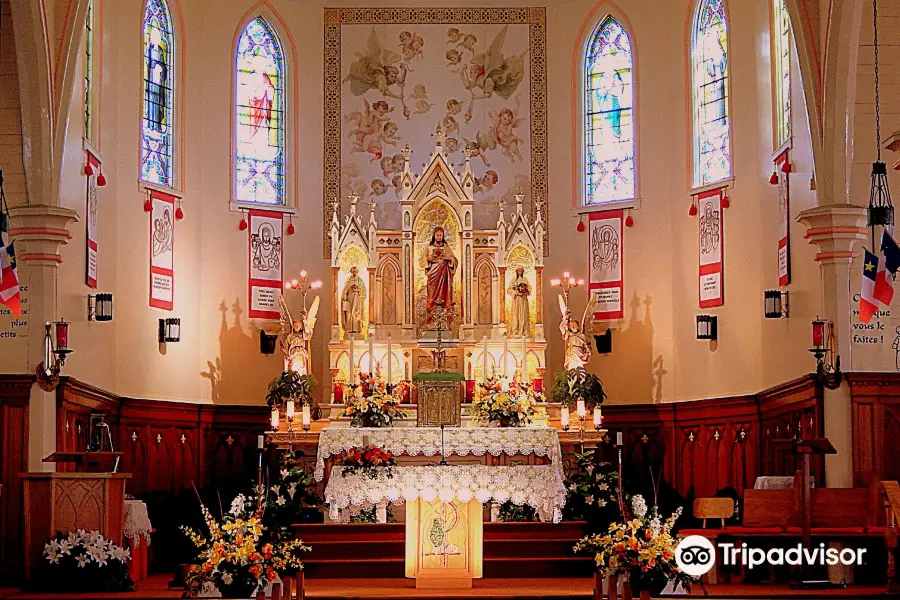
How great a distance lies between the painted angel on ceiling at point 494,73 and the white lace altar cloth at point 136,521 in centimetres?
1001

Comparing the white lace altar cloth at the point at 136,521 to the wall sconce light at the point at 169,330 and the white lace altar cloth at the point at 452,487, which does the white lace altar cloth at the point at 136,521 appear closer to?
the white lace altar cloth at the point at 452,487

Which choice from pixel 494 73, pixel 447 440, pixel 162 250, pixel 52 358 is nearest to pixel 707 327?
pixel 447 440

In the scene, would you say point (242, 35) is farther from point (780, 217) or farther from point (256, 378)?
point (780, 217)

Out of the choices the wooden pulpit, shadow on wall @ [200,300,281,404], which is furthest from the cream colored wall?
the wooden pulpit

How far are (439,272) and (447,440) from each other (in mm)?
4256

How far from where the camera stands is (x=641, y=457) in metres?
24.2

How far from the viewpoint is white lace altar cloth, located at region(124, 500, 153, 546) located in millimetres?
18875

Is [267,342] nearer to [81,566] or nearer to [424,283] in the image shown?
[424,283]

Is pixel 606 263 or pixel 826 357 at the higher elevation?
pixel 606 263

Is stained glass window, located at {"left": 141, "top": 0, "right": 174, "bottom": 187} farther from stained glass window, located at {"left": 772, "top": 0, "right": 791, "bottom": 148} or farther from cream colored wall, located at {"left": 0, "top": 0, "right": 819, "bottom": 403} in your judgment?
stained glass window, located at {"left": 772, "top": 0, "right": 791, "bottom": 148}

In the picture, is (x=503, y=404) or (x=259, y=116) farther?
(x=259, y=116)

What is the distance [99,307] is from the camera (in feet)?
68.2

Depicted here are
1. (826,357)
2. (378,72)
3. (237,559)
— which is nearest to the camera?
(237,559)

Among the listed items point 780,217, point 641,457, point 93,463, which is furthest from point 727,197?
point 93,463
